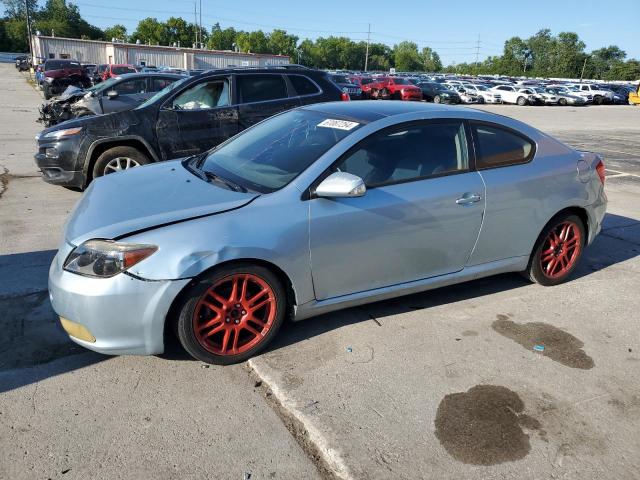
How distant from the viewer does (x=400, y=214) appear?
3562 millimetres

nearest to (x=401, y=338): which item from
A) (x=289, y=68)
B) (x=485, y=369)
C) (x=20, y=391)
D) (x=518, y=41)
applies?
(x=485, y=369)

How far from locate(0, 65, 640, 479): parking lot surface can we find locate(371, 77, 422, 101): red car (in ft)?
98.3

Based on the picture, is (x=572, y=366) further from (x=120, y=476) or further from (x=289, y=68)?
(x=289, y=68)

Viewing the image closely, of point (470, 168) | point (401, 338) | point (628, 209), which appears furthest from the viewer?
point (628, 209)

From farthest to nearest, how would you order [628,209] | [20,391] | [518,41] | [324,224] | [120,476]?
[518,41]
[628,209]
[324,224]
[20,391]
[120,476]

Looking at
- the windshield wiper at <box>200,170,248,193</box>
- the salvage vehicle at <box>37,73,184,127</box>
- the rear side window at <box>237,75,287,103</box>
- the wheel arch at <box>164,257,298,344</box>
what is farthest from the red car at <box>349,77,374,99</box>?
the wheel arch at <box>164,257,298,344</box>

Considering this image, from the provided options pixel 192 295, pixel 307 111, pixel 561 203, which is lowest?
pixel 192 295

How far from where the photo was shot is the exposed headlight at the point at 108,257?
2.91 metres

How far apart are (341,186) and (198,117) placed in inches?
180

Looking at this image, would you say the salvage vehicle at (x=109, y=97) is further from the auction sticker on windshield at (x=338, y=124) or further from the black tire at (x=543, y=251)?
the black tire at (x=543, y=251)

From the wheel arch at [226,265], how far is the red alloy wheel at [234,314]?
0.09 meters

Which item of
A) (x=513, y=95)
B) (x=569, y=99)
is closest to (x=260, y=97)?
(x=513, y=95)

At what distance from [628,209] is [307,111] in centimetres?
554

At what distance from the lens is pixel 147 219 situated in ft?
→ 10.0
